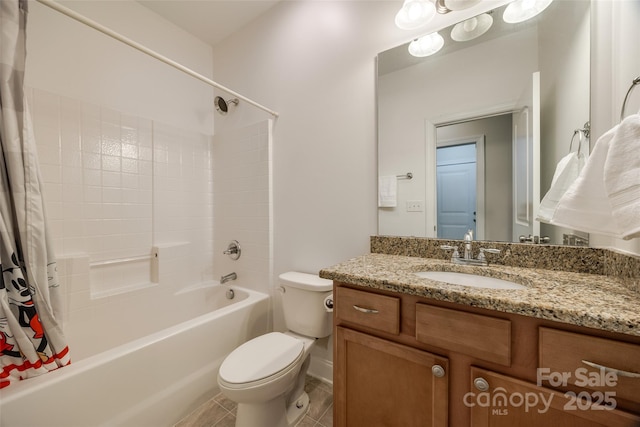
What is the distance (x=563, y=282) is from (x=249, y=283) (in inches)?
71.0

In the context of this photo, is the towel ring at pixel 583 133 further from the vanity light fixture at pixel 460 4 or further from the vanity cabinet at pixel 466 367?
the vanity cabinet at pixel 466 367

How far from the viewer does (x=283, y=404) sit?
3.96 feet

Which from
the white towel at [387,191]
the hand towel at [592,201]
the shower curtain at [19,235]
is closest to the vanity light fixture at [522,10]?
the hand towel at [592,201]

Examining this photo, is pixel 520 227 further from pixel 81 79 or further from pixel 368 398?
pixel 81 79

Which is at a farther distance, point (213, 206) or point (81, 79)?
point (213, 206)

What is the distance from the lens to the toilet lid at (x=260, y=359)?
104 cm

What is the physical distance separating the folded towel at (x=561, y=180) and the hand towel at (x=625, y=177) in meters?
0.37

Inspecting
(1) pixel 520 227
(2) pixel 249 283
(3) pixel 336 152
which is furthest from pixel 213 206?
(1) pixel 520 227

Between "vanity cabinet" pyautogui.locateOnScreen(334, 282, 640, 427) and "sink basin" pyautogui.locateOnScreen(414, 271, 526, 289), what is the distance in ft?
→ 0.81

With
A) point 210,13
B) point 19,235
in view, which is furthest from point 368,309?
point 210,13

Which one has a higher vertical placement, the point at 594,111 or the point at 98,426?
the point at 594,111

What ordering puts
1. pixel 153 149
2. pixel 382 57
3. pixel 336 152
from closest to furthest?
pixel 382 57 < pixel 336 152 < pixel 153 149

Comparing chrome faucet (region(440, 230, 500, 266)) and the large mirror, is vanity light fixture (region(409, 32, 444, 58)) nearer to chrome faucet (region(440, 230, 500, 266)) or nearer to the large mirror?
the large mirror

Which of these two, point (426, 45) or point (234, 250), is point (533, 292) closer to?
point (426, 45)
